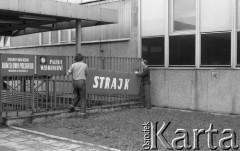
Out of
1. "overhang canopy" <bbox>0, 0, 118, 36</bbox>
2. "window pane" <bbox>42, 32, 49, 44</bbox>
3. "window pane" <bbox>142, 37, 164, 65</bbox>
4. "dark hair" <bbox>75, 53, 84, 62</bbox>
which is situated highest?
"overhang canopy" <bbox>0, 0, 118, 36</bbox>

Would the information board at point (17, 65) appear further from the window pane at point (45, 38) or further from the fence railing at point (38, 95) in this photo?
the window pane at point (45, 38)

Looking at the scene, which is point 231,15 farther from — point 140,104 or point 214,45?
point 140,104

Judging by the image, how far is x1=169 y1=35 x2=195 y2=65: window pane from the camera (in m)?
12.8

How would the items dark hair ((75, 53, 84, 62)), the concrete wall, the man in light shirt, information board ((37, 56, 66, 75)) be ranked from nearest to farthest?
information board ((37, 56, 66, 75)) < the man in light shirt < dark hair ((75, 53, 84, 62)) < the concrete wall

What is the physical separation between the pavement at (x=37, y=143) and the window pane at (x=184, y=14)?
7153mm

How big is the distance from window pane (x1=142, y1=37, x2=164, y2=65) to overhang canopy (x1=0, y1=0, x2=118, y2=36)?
1768 mm

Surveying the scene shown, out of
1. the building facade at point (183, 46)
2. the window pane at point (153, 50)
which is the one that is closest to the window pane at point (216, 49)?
the building facade at point (183, 46)

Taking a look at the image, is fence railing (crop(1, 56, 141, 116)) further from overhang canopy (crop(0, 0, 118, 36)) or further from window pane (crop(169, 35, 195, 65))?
window pane (crop(169, 35, 195, 65))

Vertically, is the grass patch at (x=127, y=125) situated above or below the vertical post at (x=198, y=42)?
below

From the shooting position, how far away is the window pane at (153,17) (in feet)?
44.8

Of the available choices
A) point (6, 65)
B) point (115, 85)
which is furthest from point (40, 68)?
point (115, 85)

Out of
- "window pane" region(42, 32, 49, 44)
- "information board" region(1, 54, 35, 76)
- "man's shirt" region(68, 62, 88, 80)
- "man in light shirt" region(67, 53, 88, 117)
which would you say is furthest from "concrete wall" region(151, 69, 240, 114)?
"window pane" region(42, 32, 49, 44)

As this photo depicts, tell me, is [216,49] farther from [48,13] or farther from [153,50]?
[48,13]

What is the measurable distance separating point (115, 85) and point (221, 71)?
3.62 metres
